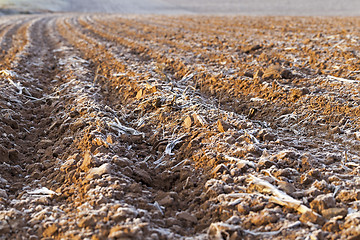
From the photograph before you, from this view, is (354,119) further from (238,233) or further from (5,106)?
(5,106)

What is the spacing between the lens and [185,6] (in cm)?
3991

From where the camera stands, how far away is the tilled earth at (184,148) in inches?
87.6

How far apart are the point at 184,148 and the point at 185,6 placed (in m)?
39.4

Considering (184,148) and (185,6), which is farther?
(185,6)

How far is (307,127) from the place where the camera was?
12.2 ft

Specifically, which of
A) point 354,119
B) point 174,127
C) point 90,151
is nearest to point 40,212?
point 90,151

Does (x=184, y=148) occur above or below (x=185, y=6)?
below

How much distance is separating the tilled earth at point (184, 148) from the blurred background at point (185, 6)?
25.4 m

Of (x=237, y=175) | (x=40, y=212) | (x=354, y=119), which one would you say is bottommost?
(x=40, y=212)

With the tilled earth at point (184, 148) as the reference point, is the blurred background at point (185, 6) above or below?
above

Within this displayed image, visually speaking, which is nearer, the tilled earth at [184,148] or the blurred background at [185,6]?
the tilled earth at [184,148]

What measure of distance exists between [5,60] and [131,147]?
15.3 feet

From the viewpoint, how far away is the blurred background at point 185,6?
98.9ft

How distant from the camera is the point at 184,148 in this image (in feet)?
10.6
